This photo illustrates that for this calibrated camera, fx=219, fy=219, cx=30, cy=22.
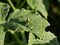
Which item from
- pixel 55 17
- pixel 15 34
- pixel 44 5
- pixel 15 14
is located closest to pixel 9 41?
pixel 15 34

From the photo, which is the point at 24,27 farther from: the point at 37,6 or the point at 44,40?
the point at 37,6

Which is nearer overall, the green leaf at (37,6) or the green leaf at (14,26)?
the green leaf at (14,26)

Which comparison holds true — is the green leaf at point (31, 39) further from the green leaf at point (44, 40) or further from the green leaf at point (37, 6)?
the green leaf at point (37, 6)

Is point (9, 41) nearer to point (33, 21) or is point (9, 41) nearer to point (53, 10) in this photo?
point (33, 21)

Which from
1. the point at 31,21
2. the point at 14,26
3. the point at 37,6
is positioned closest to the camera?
the point at 14,26

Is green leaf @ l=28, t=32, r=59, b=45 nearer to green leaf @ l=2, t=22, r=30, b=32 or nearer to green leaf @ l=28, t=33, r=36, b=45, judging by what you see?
green leaf @ l=28, t=33, r=36, b=45

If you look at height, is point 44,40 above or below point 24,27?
below

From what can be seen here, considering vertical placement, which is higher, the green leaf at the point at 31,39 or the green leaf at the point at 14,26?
the green leaf at the point at 14,26

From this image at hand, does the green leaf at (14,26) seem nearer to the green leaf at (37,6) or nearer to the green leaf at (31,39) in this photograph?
the green leaf at (31,39)

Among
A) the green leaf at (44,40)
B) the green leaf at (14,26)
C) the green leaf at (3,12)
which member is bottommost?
the green leaf at (44,40)

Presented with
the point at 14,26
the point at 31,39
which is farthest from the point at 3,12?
the point at 31,39

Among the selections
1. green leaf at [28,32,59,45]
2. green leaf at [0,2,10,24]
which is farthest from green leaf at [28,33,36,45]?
green leaf at [0,2,10,24]

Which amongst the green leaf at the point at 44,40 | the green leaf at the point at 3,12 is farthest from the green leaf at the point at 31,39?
the green leaf at the point at 3,12
